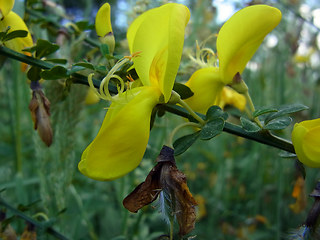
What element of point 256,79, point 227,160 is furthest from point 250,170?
point 256,79

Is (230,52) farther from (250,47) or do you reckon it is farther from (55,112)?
(55,112)

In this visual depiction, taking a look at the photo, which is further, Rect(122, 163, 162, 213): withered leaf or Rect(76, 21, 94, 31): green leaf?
Rect(76, 21, 94, 31): green leaf

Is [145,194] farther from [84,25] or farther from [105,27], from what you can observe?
[84,25]

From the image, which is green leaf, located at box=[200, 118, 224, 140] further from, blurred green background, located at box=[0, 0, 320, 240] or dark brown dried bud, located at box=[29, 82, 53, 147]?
dark brown dried bud, located at box=[29, 82, 53, 147]

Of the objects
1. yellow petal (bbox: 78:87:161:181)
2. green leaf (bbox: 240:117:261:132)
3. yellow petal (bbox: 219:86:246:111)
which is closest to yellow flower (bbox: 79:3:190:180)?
yellow petal (bbox: 78:87:161:181)

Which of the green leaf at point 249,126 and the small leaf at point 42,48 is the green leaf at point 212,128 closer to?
the green leaf at point 249,126

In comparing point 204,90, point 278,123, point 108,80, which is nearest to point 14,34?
point 108,80
